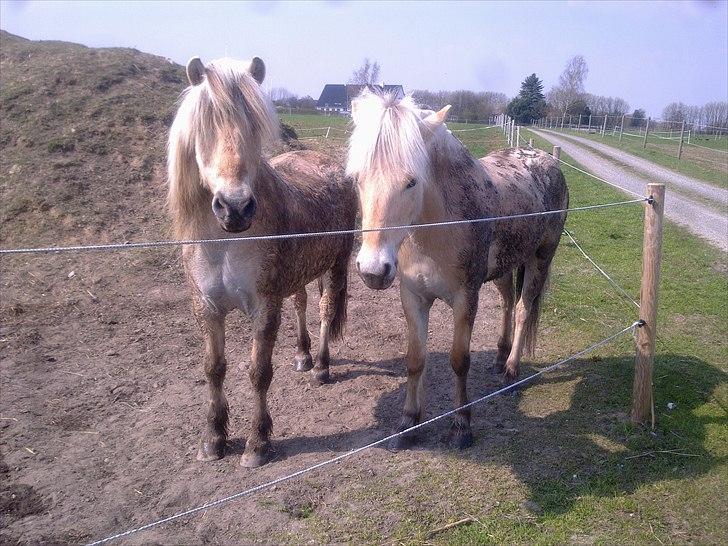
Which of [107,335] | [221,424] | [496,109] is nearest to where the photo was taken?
[221,424]

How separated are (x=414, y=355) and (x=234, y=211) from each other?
1.72 meters

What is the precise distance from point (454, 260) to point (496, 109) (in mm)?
25599

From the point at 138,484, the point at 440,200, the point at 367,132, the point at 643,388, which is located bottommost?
the point at 138,484

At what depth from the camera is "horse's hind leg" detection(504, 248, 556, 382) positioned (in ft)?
16.8

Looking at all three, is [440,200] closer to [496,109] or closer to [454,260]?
[454,260]

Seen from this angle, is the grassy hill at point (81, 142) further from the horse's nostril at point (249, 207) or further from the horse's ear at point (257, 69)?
the horse's nostril at point (249, 207)

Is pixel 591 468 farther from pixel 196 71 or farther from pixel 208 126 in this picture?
pixel 196 71

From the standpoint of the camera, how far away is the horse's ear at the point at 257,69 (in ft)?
11.6

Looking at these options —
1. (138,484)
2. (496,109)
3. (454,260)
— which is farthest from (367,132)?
(496,109)

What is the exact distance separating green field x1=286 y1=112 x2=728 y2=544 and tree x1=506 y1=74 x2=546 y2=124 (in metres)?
9.40

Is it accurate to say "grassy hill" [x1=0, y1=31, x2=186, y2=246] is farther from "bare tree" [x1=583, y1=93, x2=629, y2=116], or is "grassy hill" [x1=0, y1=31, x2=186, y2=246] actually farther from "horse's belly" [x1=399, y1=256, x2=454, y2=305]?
"bare tree" [x1=583, y1=93, x2=629, y2=116]

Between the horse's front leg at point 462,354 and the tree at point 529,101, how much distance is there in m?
11.7

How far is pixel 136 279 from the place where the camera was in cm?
741

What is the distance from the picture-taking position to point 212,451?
3.90 m
